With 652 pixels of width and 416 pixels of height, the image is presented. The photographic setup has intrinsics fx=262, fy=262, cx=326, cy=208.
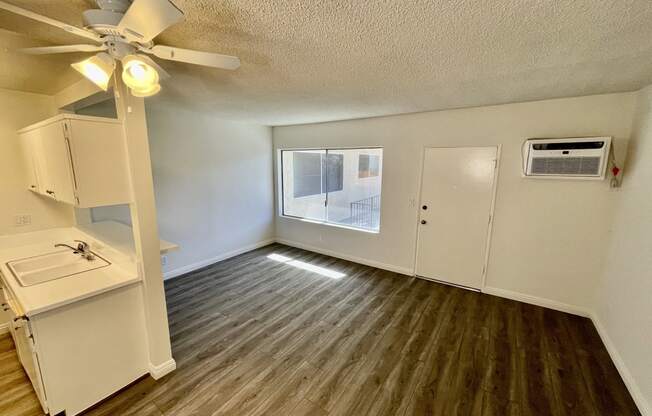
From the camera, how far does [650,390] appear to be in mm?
1786

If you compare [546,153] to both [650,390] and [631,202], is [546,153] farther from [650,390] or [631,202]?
[650,390]

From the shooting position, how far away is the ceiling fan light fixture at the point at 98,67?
4.16ft

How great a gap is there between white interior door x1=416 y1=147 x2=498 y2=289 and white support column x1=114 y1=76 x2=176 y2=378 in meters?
3.25

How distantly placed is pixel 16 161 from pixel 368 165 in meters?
4.14

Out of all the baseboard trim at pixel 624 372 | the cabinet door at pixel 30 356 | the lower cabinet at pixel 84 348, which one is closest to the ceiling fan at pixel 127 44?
the lower cabinet at pixel 84 348

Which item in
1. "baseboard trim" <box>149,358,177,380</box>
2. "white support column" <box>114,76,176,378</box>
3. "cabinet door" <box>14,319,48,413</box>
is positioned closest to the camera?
"cabinet door" <box>14,319,48,413</box>

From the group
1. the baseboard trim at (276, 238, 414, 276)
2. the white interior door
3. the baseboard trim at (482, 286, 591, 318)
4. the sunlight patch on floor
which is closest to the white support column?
the sunlight patch on floor

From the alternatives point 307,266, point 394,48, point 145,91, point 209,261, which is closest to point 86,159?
point 145,91

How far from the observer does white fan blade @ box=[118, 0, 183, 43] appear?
955 mm

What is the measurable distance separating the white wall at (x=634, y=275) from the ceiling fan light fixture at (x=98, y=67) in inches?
149

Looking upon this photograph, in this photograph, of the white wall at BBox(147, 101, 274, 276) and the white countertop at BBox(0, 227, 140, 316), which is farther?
the white wall at BBox(147, 101, 274, 276)

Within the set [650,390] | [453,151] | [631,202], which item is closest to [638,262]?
[631,202]

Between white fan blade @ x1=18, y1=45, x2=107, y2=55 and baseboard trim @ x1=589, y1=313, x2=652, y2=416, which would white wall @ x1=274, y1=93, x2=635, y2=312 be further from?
white fan blade @ x1=18, y1=45, x2=107, y2=55

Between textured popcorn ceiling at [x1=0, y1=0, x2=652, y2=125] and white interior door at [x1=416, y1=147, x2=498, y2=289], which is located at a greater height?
textured popcorn ceiling at [x1=0, y1=0, x2=652, y2=125]
